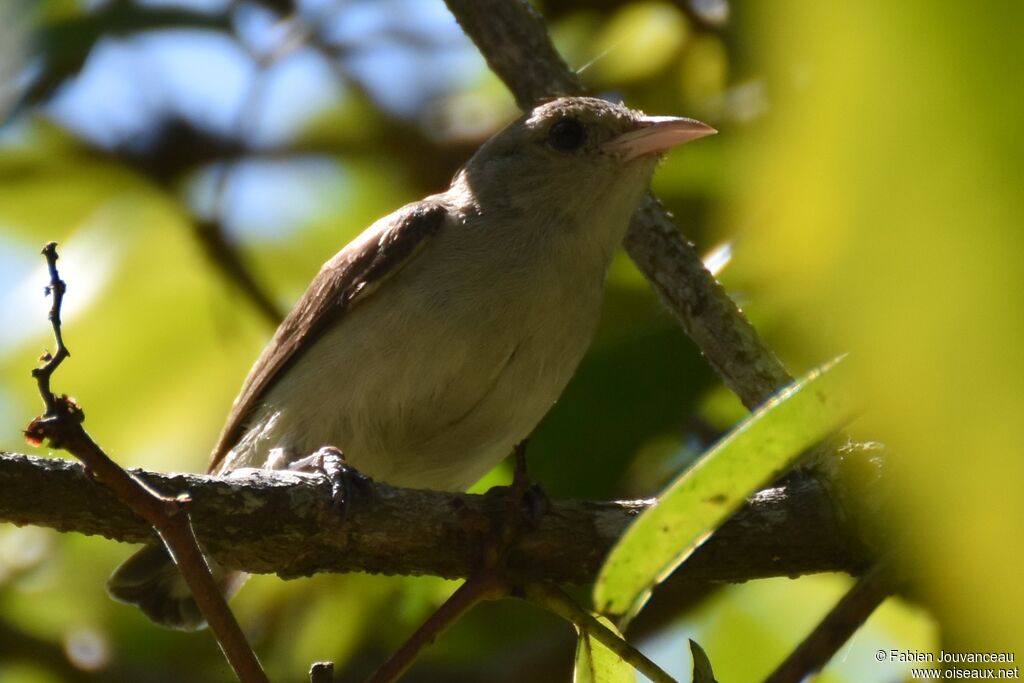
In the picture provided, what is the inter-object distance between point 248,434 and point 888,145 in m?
4.04

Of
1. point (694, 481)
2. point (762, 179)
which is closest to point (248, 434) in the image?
point (694, 481)

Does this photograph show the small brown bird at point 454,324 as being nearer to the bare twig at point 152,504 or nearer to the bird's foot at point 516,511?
the bird's foot at point 516,511

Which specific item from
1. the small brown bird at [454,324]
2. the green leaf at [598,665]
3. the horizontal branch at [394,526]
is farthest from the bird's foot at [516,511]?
the small brown bird at [454,324]

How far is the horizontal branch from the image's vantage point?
2.58 metres

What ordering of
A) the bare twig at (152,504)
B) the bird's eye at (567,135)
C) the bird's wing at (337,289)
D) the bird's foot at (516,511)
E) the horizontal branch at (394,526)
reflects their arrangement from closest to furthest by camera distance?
the bare twig at (152,504)
the bird's foot at (516,511)
the horizontal branch at (394,526)
the bird's wing at (337,289)
the bird's eye at (567,135)

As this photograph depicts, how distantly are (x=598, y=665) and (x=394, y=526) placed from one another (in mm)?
783

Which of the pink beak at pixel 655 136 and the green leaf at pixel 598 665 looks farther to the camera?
the pink beak at pixel 655 136

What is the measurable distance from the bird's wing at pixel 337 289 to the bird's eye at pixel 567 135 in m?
0.56

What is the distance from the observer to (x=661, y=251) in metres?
3.43

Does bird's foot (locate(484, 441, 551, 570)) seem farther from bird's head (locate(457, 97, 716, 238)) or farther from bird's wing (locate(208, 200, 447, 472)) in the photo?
bird's head (locate(457, 97, 716, 238))

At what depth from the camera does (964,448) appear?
0.51 m

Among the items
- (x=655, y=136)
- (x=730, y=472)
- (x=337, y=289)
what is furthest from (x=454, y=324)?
(x=730, y=472)

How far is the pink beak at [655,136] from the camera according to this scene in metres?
3.92

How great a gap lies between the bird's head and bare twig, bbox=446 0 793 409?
1.03 feet
